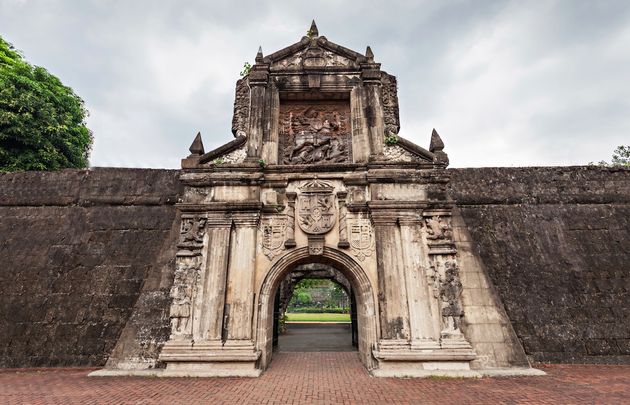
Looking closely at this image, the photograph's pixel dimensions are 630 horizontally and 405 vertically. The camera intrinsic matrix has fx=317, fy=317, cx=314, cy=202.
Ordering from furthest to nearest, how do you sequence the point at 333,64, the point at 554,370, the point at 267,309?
1. the point at 333,64
2. the point at 267,309
3. the point at 554,370

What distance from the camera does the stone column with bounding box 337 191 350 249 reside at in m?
8.49

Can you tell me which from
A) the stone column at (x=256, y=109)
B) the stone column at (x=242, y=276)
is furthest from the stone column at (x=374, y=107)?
the stone column at (x=242, y=276)

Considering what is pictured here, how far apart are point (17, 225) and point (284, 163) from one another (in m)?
9.09

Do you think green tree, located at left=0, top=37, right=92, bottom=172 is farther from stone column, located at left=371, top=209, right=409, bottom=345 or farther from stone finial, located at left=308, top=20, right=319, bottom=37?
stone column, located at left=371, top=209, right=409, bottom=345

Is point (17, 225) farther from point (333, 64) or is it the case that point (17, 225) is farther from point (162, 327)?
point (333, 64)

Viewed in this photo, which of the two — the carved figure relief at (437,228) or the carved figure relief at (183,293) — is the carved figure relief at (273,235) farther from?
the carved figure relief at (437,228)

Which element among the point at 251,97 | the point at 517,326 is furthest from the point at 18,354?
the point at 517,326

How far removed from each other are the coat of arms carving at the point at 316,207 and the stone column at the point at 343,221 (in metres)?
0.20

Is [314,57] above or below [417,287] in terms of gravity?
above

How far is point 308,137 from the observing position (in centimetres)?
1005

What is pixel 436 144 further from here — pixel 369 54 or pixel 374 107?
pixel 369 54

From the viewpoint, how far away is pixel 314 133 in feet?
33.3

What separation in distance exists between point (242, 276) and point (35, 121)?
13.7m

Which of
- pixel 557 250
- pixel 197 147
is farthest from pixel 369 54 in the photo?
pixel 557 250
